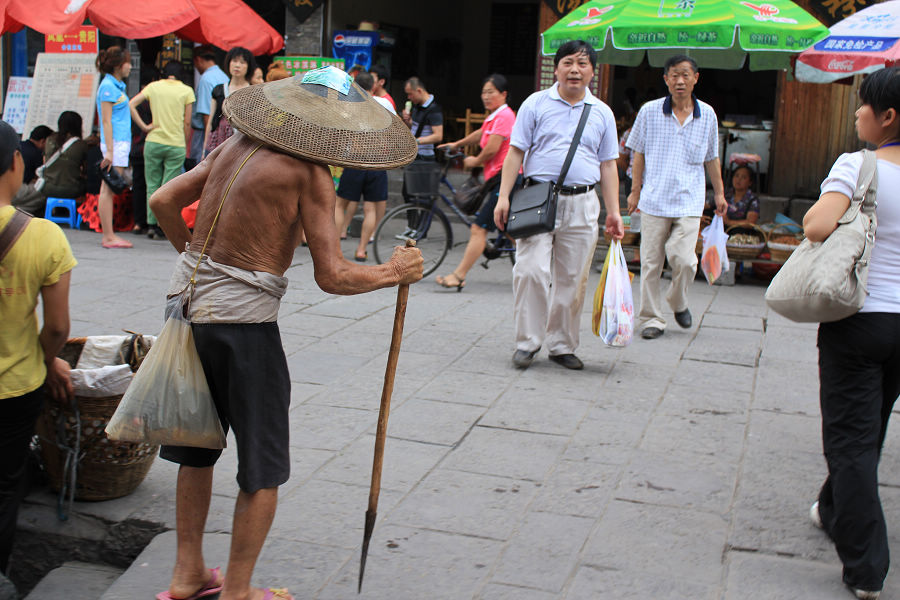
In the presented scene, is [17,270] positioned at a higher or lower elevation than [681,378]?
higher

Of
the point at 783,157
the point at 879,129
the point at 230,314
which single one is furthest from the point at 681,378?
the point at 783,157

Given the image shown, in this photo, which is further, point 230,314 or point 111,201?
point 111,201

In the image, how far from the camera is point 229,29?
1056 cm

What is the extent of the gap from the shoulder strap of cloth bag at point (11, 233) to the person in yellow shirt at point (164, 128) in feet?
21.7

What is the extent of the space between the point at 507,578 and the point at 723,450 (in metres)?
1.62

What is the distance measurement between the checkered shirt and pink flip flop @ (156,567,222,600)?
419 cm

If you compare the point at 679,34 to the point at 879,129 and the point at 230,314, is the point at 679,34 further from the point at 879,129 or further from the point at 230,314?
the point at 230,314

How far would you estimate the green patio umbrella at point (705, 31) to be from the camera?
7801 millimetres

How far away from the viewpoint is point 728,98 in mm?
14289

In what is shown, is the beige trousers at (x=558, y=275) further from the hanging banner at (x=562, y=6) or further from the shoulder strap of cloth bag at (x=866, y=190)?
the hanging banner at (x=562, y=6)

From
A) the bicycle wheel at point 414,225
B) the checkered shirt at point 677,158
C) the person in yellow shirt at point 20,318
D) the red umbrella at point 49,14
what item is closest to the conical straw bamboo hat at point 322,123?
the person in yellow shirt at point 20,318

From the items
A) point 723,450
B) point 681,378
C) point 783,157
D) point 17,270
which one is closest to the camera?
point 17,270

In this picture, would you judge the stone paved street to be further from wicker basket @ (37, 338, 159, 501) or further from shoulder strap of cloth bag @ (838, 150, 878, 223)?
shoulder strap of cloth bag @ (838, 150, 878, 223)

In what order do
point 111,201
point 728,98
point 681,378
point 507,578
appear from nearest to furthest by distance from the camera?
point 507,578 < point 681,378 < point 111,201 < point 728,98
